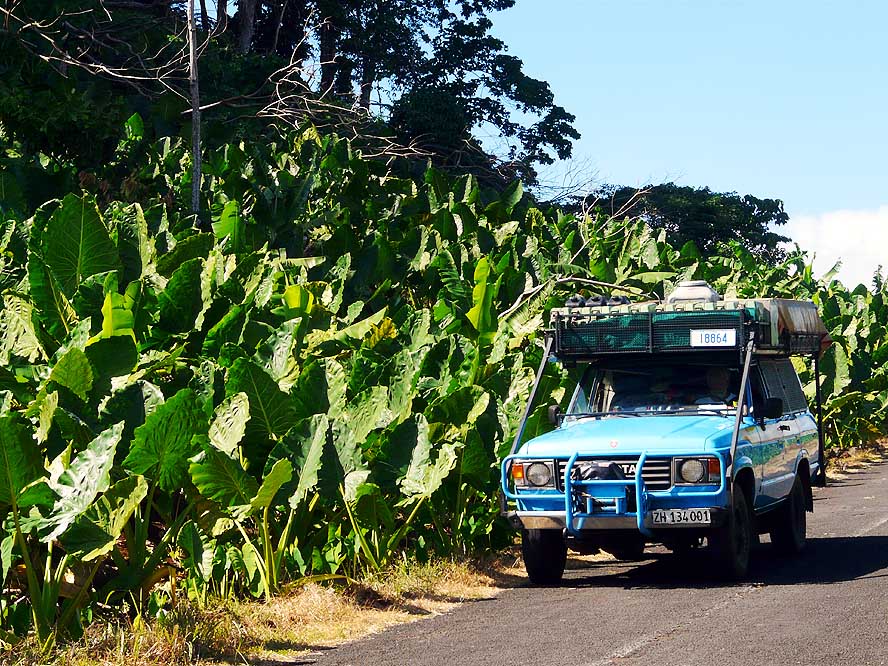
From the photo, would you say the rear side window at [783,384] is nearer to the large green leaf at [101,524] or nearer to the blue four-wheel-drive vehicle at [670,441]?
Answer: the blue four-wheel-drive vehicle at [670,441]

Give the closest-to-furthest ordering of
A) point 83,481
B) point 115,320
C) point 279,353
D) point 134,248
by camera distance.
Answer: point 83,481 → point 115,320 → point 279,353 → point 134,248

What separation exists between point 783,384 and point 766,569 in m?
1.90

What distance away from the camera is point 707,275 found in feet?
70.3

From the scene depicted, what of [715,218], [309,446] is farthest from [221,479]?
[715,218]

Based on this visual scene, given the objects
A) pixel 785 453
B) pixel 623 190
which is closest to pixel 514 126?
pixel 623 190

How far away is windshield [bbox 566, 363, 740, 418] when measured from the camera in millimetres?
10141

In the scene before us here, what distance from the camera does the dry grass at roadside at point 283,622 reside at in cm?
677

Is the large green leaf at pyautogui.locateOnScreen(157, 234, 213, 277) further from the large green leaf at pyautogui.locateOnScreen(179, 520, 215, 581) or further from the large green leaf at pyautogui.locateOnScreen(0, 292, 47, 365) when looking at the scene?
the large green leaf at pyautogui.locateOnScreen(179, 520, 215, 581)

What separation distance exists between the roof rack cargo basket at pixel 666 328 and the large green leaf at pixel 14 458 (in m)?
4.51

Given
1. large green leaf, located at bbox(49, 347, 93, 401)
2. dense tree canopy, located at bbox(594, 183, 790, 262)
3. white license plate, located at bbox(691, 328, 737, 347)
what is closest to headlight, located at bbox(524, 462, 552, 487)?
white license plate, located at bbox(691, 328, 737, 347)

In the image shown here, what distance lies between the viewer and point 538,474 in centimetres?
921

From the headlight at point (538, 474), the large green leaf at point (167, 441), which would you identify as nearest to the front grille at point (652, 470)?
the headlight at point (538, 474)

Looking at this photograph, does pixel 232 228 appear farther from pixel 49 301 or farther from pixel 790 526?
pixel 790 526

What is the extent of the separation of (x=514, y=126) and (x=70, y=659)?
1221 inches
